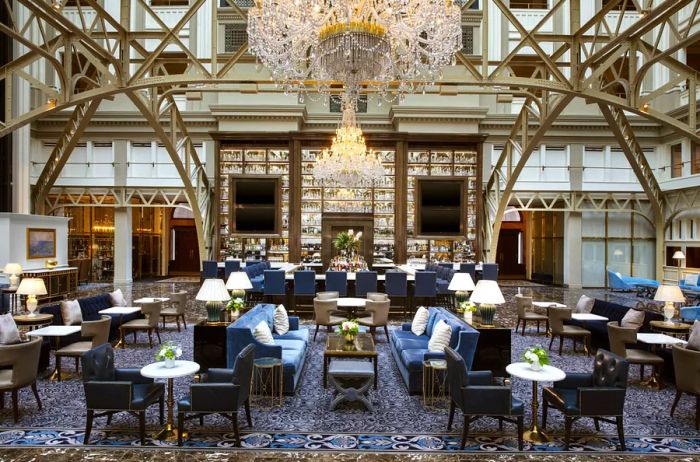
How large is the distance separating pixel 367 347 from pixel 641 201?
15929mm

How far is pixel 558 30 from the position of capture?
17578 mm

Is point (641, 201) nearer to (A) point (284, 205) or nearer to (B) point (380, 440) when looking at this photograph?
(A) point (284, 205)

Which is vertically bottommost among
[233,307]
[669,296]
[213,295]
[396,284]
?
[396,284]

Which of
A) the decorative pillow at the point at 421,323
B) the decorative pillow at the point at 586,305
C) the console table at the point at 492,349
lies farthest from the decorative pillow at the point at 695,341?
the decorative pillow at the point at 421,323

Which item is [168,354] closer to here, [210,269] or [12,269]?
[12,269]

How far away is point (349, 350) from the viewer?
19.2 feet

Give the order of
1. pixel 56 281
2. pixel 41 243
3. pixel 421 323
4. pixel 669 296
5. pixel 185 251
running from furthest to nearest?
pixel 185 251 < pixel 41 243 < pixel 56 281 < pixel 421 323 < pixel 669 296

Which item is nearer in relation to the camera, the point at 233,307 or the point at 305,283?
the point at 233,307

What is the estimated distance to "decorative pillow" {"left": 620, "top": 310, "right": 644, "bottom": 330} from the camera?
712cm

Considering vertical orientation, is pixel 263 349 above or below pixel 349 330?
below

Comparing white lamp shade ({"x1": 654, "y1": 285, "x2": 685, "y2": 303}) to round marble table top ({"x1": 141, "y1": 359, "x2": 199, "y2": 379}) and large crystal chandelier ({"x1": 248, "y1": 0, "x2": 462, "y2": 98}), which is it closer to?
large crystal chandelier ({"x1": 248, "y1": 0, "x2": 462, "y2": 98})

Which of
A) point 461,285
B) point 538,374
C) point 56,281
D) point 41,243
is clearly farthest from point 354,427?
point 41,243

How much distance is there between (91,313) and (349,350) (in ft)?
16.4

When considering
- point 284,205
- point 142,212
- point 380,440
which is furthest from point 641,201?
point 142,212
